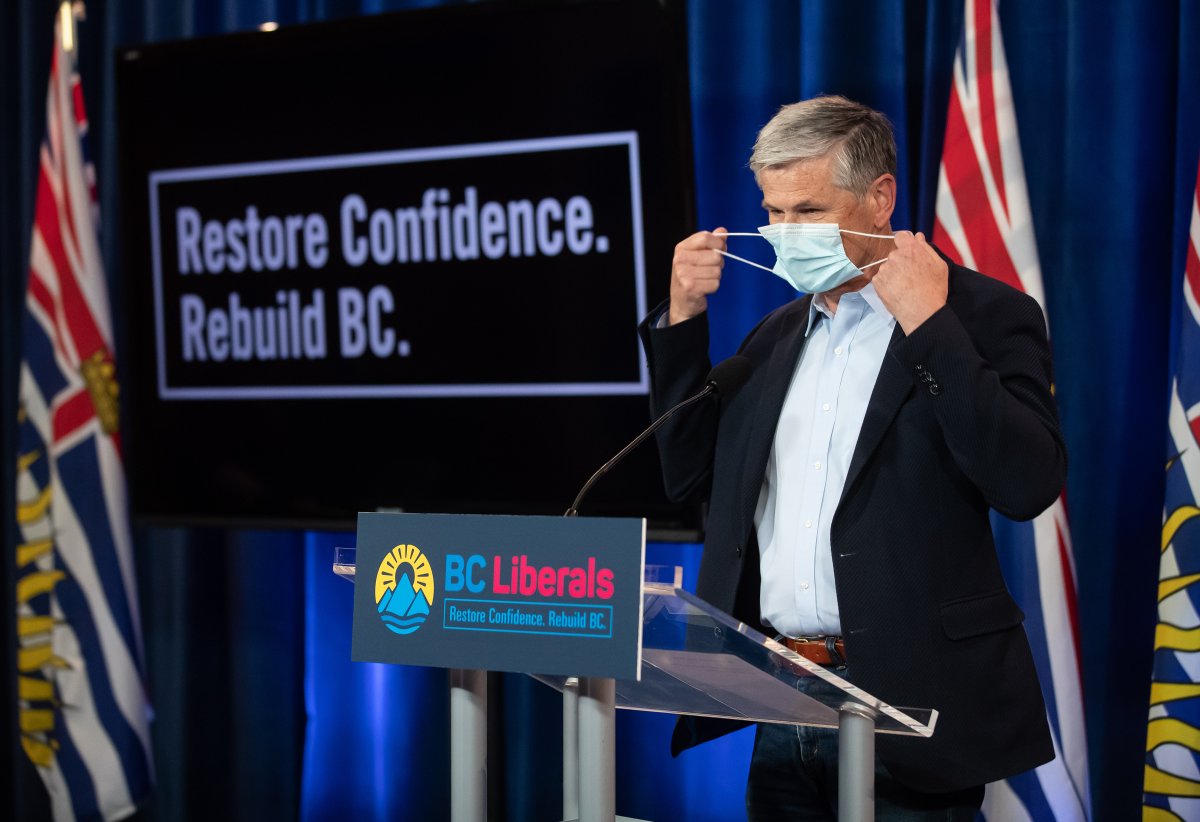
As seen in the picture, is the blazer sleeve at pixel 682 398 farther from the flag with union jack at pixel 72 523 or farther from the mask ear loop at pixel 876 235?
the flag with union jack at pixel 72 523

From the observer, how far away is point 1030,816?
2.73 meters

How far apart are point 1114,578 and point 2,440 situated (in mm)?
3477

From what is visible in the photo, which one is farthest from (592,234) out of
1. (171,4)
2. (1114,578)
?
(171,4)

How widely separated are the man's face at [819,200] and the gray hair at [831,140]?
0.04 ft

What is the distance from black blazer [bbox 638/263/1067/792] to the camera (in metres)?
1.76

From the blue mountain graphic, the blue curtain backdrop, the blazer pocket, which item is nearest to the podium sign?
the blue mountain graphic

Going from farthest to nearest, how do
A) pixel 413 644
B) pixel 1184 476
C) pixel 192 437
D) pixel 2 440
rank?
1. pixel 2 440
2. pixel 192 437
3. pixel 1184 476
4. pixel 413 644

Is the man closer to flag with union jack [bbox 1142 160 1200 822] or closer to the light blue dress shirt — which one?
the light blue dress shirt

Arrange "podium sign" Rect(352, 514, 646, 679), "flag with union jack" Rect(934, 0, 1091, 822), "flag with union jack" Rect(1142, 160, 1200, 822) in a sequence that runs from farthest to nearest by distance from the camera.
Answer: "flag with union jack" Rect(934, 0, 1091, 822) < "flag with union jack" Rect(1142, 160, 1200, 822) < "podium sign" Rect(352, 514, 646, 679)

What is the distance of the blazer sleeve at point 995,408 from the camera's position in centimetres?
173

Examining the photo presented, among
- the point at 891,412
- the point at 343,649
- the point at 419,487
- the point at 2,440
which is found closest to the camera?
the point at 891,412

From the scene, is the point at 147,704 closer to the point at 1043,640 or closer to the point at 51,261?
the point at 51,261

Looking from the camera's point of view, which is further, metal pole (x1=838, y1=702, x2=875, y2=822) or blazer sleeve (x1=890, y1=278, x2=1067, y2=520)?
blazer sleeve (x1=890, y1=278, x2=1067, y2=520)

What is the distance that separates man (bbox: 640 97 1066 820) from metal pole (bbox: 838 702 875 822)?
0.40 m
